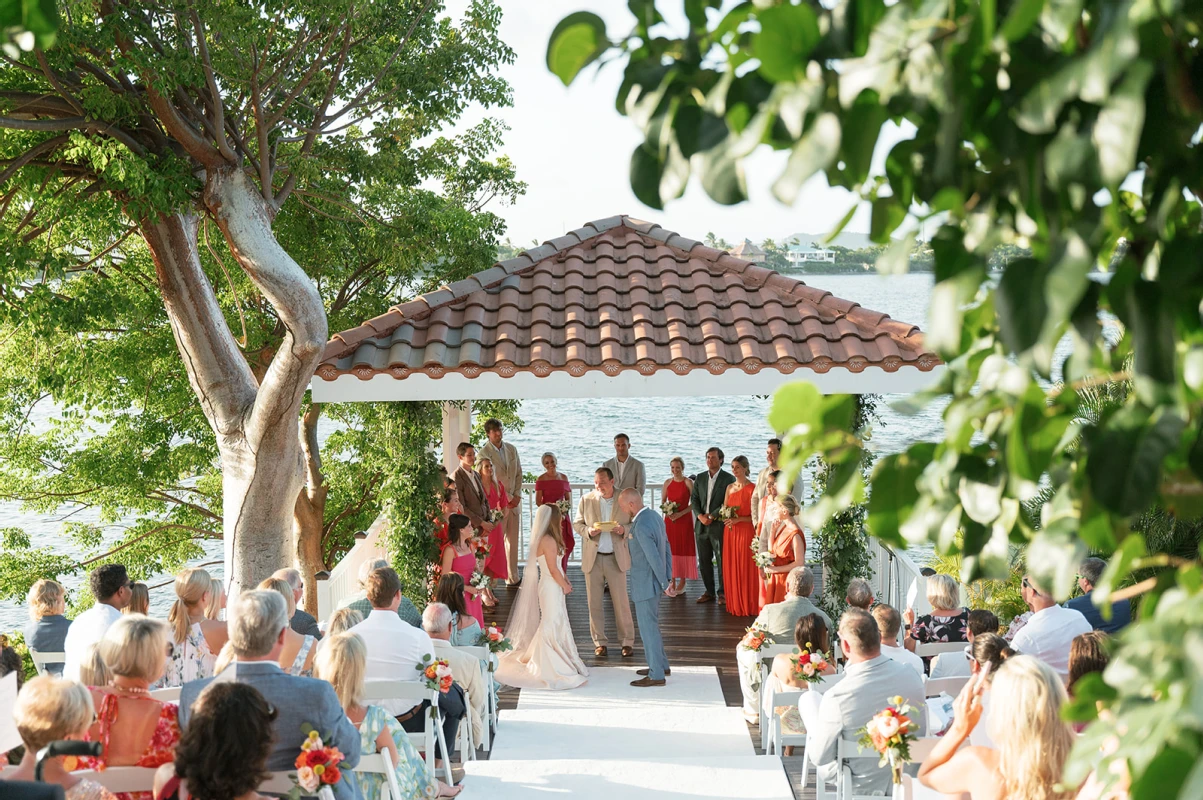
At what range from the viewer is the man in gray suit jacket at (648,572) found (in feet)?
29.2

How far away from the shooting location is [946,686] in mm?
6027

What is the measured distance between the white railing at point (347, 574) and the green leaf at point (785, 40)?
27.7 feet

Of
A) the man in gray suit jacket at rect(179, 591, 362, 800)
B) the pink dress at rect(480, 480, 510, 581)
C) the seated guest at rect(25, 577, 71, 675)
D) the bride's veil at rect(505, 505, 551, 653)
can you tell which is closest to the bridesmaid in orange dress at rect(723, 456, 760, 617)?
the bride's veil at rect(505, 505, 551, 653)

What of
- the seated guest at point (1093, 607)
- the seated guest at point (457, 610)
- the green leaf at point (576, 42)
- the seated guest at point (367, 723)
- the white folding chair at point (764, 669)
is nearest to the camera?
the green leaf at point (576, 42)

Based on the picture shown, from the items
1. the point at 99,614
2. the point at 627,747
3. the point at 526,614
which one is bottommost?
the point at 627,747

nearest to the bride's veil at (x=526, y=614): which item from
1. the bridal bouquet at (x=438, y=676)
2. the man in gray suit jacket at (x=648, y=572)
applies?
the man in gray suit jacket at (x=648, y=572)

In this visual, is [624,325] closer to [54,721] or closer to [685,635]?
[685,635]

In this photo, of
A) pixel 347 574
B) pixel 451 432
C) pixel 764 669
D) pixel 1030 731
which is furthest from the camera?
pixel 451 432

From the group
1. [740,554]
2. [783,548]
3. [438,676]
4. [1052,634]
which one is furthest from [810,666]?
[740,554]

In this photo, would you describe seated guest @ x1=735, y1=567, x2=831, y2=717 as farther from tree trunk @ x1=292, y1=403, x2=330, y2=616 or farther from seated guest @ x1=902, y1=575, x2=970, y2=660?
tree trunk @ x1=292, y1=403, x2=330, y2=616

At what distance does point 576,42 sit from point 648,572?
26.4ft

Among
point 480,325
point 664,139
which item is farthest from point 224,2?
point 664,139

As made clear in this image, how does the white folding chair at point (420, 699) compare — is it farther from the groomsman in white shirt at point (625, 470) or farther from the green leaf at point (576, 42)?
the green leaf at point (576, 42)

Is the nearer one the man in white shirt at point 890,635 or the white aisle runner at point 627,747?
the man in white shirt at point 890,635
